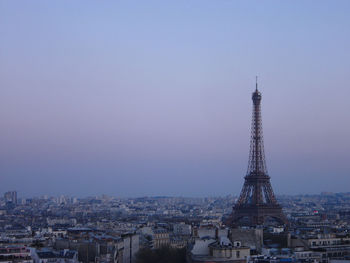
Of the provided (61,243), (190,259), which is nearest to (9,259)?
(190,259)

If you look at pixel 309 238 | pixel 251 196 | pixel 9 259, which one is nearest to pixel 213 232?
pixel 309 238

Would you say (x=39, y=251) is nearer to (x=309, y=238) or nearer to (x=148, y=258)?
(x=148, y=258)

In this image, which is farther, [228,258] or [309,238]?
[309,238]

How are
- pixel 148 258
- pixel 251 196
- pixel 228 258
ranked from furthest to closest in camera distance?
pixel 251 196, pixel 148 258, pixel 228 258

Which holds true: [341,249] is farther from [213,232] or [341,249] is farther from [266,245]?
[213,232]

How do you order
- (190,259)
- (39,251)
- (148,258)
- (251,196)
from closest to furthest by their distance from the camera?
(190,259) < (39,251) < (148,258) < (251,196)

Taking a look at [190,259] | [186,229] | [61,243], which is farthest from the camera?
[186,229]
